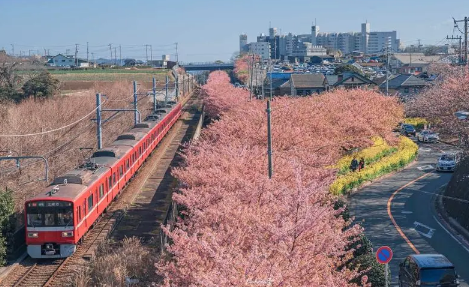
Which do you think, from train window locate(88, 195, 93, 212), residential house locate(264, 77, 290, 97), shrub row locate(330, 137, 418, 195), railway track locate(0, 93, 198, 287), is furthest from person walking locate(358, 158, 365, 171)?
residential house locate(264, 77, 290, 97)

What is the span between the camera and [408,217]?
772 inches

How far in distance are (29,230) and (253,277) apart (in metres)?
9.43

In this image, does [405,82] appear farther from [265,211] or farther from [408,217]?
[265,211]

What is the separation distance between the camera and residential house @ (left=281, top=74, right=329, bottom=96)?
180 feet

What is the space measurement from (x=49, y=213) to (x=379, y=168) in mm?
16333

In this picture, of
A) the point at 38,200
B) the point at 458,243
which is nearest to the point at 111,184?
the point at 38,200

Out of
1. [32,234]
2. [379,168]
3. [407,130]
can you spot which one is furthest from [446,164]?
[32,234]

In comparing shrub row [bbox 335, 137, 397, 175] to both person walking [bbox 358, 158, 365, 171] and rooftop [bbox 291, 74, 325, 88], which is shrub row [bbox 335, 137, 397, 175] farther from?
rooftop [bbox 291, 74, 325, 88]

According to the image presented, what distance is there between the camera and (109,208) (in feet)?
65.9

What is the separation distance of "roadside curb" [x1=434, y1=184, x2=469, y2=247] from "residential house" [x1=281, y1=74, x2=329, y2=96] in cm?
3307

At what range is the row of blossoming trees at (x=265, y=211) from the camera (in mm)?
7477

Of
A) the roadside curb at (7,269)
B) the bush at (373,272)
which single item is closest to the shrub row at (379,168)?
the bush at (373,272)

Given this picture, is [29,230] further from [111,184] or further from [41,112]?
[41,112]

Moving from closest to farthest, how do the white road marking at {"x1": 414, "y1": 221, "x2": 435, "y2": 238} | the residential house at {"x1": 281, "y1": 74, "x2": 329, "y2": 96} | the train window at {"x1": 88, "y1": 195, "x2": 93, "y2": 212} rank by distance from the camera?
the train window at {"x1": 88, "y1": 195, "x2": 93, "y2": 212}, the white road marking at {"x1": 414, "y1": 221, "x2": 435, "y2": 238}, the residential house at {"x1": 281, "y1": 74, "x2": 329, "y2": 96}
